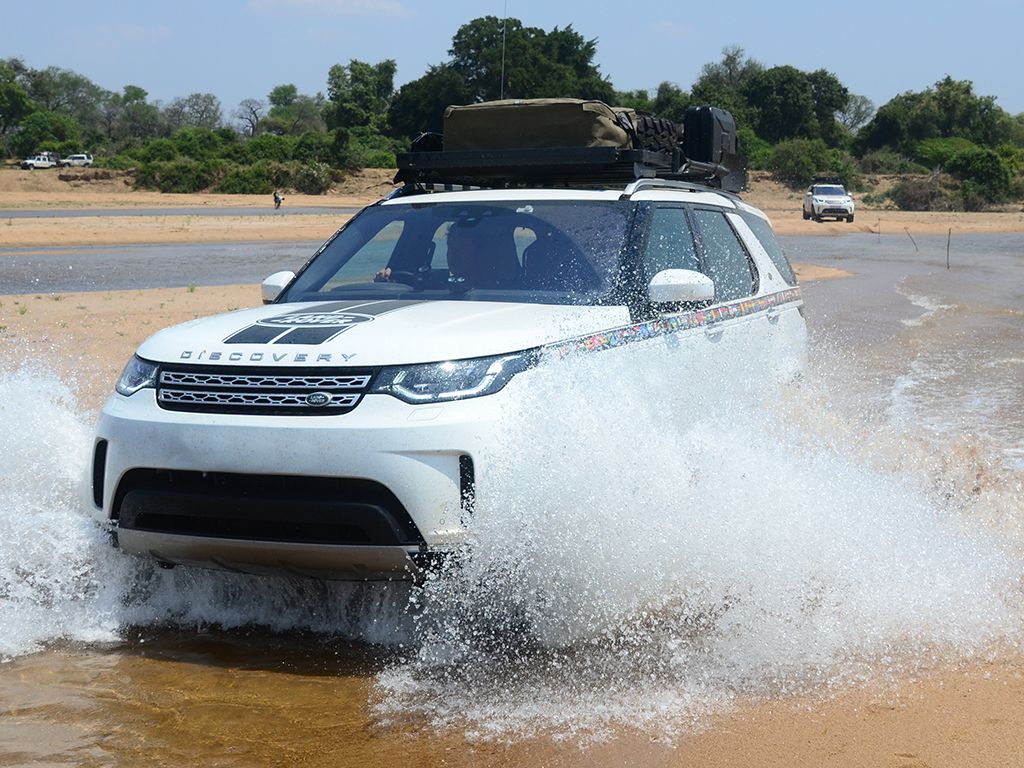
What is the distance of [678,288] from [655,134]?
2.46 metres

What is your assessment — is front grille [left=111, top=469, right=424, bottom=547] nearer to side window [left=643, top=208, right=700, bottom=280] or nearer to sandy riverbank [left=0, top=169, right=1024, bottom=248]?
side window [left=643, top=208, right=700, bottom=280]

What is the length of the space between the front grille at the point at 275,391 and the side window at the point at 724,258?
2.48 m

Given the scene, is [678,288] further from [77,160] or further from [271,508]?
[77,160]

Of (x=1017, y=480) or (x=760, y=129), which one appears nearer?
(x=1017, y=480)

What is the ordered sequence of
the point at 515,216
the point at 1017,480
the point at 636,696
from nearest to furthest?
the point at 636,696 → the point at 515,216 → the point at 1017,480

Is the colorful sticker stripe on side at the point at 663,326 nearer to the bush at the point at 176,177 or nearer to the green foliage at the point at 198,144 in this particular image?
the bush at the point at 176,177

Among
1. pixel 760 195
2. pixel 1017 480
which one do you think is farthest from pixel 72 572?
pixel 760 195

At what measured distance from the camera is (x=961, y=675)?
4547mm

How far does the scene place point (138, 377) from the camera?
4859 mm

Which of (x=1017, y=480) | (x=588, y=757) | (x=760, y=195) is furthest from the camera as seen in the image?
(x=760, y=195)

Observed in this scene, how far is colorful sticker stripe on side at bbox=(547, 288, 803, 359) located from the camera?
16.2 feet

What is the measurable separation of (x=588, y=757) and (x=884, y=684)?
1179 millimetres

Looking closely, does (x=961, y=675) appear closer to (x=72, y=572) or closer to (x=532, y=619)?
(x=532, y=619)

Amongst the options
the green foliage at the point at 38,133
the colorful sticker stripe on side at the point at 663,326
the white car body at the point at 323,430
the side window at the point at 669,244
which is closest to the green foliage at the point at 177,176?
the green foliage at the point at 38,133
